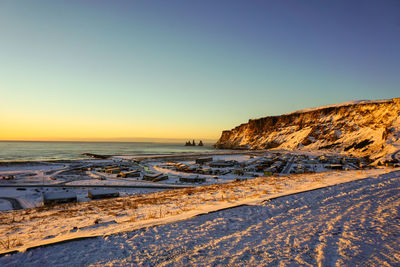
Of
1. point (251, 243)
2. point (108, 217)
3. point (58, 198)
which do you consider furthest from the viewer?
point (58, 198)

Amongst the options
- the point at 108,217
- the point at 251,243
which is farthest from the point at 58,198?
the point at 251,243

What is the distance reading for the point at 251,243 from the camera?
453 centimetres

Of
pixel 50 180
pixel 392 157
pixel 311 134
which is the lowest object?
pixel 50 180

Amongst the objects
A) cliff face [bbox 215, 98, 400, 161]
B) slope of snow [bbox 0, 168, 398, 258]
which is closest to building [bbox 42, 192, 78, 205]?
slope of snow [bbox 0, 168, 398, 258]

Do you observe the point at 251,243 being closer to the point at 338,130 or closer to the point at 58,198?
the point at 58,198

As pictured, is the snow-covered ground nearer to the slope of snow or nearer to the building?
the slope of snow

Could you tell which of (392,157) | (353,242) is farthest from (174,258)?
(392,157)

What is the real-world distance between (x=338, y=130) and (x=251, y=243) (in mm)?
120483

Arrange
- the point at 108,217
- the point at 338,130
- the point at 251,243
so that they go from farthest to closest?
the point at 338,130 → the point at 108,217 → the point at 251,243

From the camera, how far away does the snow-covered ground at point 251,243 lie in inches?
149

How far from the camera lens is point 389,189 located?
419 inches

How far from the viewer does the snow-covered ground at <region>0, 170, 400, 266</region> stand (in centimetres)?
379

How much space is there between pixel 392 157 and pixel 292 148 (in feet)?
211

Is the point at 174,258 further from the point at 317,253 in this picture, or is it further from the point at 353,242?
the point at 353,242
